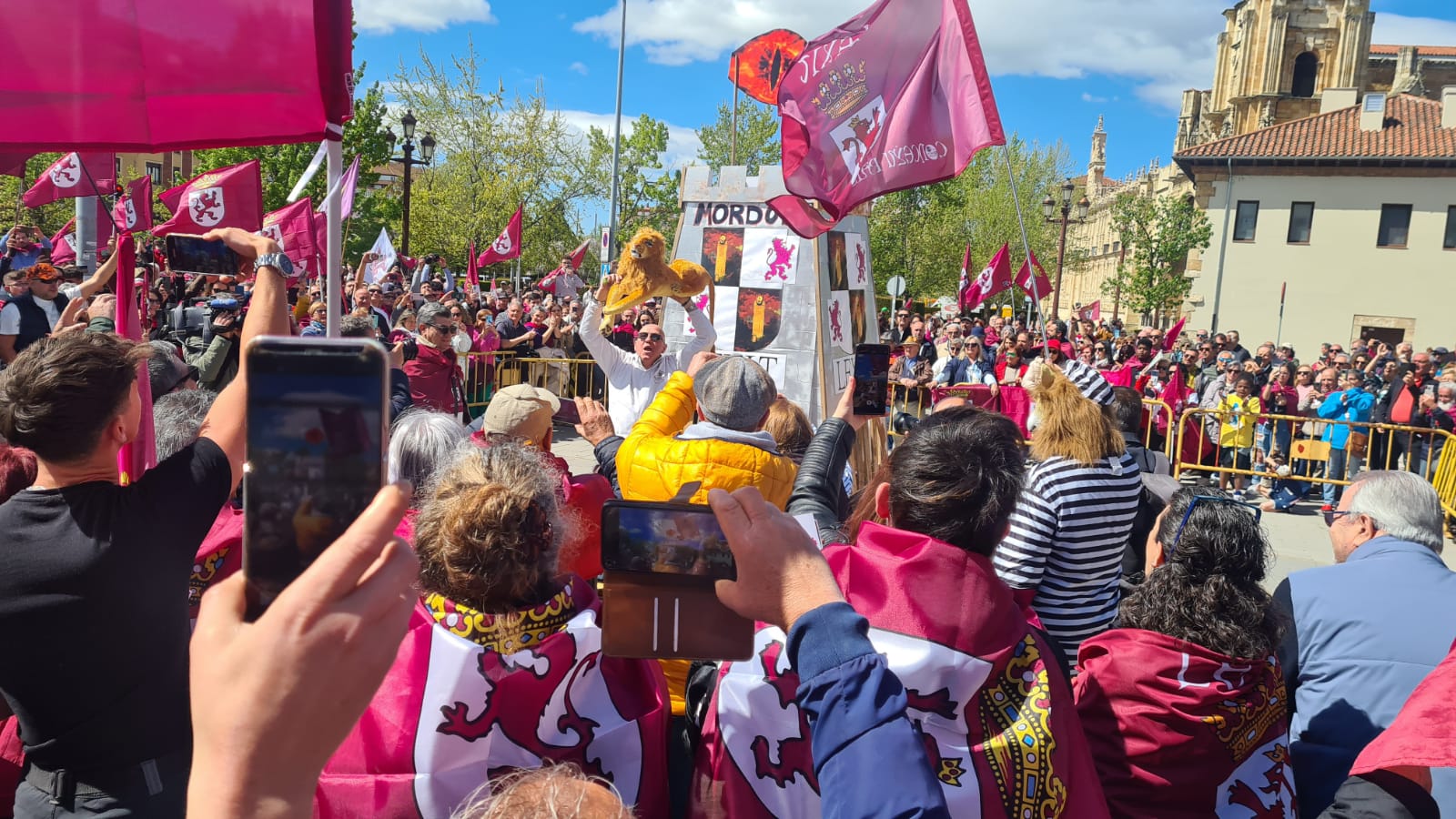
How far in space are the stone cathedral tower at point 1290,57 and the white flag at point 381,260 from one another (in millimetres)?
55411

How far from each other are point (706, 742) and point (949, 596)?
0.60 m

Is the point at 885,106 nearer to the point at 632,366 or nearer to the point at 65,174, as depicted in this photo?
the point at 632,366

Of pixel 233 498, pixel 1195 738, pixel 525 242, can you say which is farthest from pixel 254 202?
pixel 525 242

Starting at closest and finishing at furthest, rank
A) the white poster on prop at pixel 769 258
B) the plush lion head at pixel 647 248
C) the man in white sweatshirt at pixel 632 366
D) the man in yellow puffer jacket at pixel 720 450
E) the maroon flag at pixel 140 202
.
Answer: the man in yellow puffer jacket at pixel 720 450 < the man in white sweatshirt at pixel 632 366 < the plush lion head at pixel 647 248 < the white poster on prop at pixel 769 258 < the maroon flag at pixel 140 202

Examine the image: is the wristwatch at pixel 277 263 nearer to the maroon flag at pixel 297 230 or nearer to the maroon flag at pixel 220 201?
the maroon flag at pixel 220 201

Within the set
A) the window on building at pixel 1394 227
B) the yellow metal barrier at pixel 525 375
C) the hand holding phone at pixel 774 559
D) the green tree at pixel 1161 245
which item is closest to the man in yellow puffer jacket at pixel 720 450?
the hand holding phone at pixel 774 559

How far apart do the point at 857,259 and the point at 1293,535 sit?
5.06 m

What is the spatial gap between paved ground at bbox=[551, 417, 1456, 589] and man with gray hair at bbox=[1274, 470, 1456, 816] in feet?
15.2

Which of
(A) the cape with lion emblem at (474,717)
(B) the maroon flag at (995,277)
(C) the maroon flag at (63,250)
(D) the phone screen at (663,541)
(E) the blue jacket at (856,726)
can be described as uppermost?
(B) the maroon flag at (995,277)

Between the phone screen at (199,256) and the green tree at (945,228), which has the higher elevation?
the green tree at (945,228)

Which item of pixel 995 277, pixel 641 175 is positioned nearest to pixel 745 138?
pixel 641 175

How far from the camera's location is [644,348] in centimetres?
644

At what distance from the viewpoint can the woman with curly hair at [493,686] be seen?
1855 millimetres

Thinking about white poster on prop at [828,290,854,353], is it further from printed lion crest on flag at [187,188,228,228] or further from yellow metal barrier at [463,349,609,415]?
printed lion crest on flag at [187,188,228,228]
